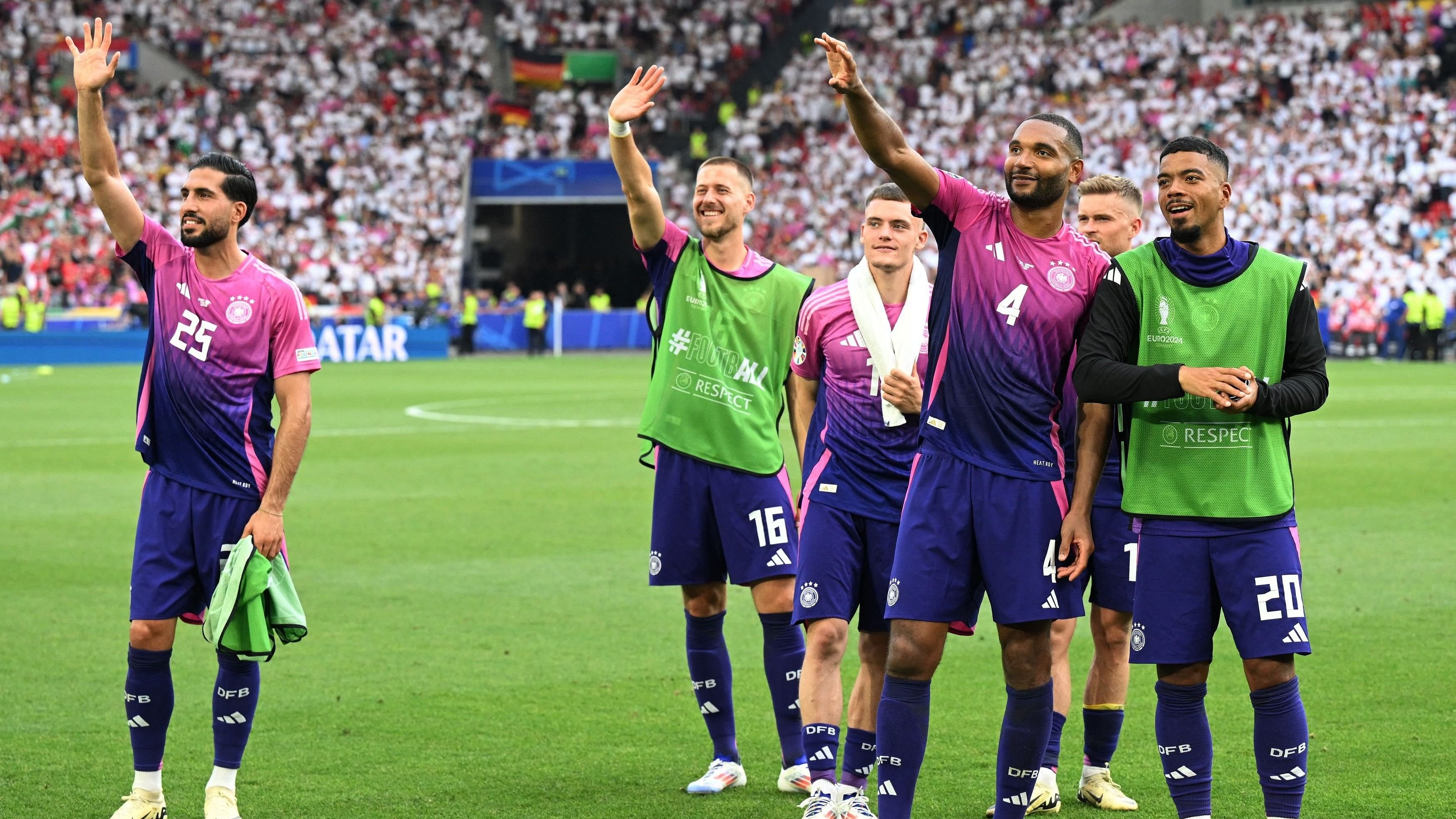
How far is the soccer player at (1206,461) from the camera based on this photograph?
486 cm

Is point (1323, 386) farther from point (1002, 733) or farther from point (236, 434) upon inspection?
point (236, 434)

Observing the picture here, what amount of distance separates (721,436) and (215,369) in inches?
74.5

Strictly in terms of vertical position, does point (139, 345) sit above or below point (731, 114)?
Answer: below

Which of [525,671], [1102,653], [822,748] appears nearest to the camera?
[822,748]

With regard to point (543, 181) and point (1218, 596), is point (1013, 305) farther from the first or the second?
point (543, 181)

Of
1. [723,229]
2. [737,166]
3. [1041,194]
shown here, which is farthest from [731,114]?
[1041,194]

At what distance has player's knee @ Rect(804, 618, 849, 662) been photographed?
234 inches

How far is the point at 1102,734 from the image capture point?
6.00 metres

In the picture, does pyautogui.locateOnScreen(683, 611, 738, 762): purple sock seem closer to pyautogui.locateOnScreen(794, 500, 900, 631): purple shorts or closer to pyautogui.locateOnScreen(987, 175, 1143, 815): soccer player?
pyautogui.locateOnScreen(794, 500, 900, 631): purple shorts

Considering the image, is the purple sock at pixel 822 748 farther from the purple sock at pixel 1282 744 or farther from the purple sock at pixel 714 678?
the purple sock at pixel 1282 744

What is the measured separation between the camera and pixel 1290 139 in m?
39.3

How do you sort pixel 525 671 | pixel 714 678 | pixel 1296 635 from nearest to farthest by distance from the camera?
1. pixel 1296 635
2. pixel 714 678
3. pixel 525 671

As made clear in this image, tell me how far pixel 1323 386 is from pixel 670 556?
2.54 metres

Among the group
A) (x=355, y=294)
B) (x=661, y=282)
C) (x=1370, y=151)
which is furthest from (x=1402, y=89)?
(x=661, y=282)
